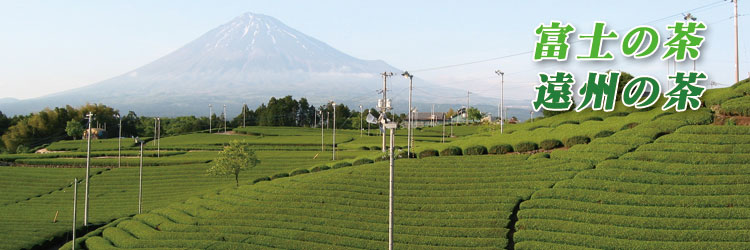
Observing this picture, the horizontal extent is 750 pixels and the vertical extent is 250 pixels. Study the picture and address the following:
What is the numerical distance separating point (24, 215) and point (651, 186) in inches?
1711

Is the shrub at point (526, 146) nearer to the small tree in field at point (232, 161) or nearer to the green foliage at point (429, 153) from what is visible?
the green foliage at point (429, 153)

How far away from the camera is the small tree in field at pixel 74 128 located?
118 metres

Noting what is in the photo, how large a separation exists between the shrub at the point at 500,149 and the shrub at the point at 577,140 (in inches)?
158

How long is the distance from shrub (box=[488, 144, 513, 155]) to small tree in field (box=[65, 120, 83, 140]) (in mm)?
100972

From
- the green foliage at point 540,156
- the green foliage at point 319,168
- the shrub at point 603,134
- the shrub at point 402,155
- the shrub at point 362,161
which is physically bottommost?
the green foliage at point 319,168

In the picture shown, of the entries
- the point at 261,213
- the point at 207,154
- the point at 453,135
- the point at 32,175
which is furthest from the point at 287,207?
the point at 453,135

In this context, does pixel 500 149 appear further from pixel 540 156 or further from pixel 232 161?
pixel 232 161

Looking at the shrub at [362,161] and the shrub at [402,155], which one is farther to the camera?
the shrub at [362,161]

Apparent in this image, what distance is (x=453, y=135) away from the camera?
318 ft

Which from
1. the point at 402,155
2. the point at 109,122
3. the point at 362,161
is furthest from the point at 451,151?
the point at 109,122

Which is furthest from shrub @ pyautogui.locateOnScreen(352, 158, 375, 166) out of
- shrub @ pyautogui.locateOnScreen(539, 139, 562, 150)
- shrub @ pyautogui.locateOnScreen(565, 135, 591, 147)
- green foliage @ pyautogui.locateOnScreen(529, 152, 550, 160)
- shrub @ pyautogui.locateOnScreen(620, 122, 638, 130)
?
shrub @ pyautogui.locateOnScreen(620, 122, 638, 130)

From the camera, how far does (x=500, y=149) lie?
138 ft

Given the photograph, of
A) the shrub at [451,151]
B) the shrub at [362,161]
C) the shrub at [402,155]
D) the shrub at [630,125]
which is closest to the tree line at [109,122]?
the shrub at [362,161]

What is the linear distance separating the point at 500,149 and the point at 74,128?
337 feet
